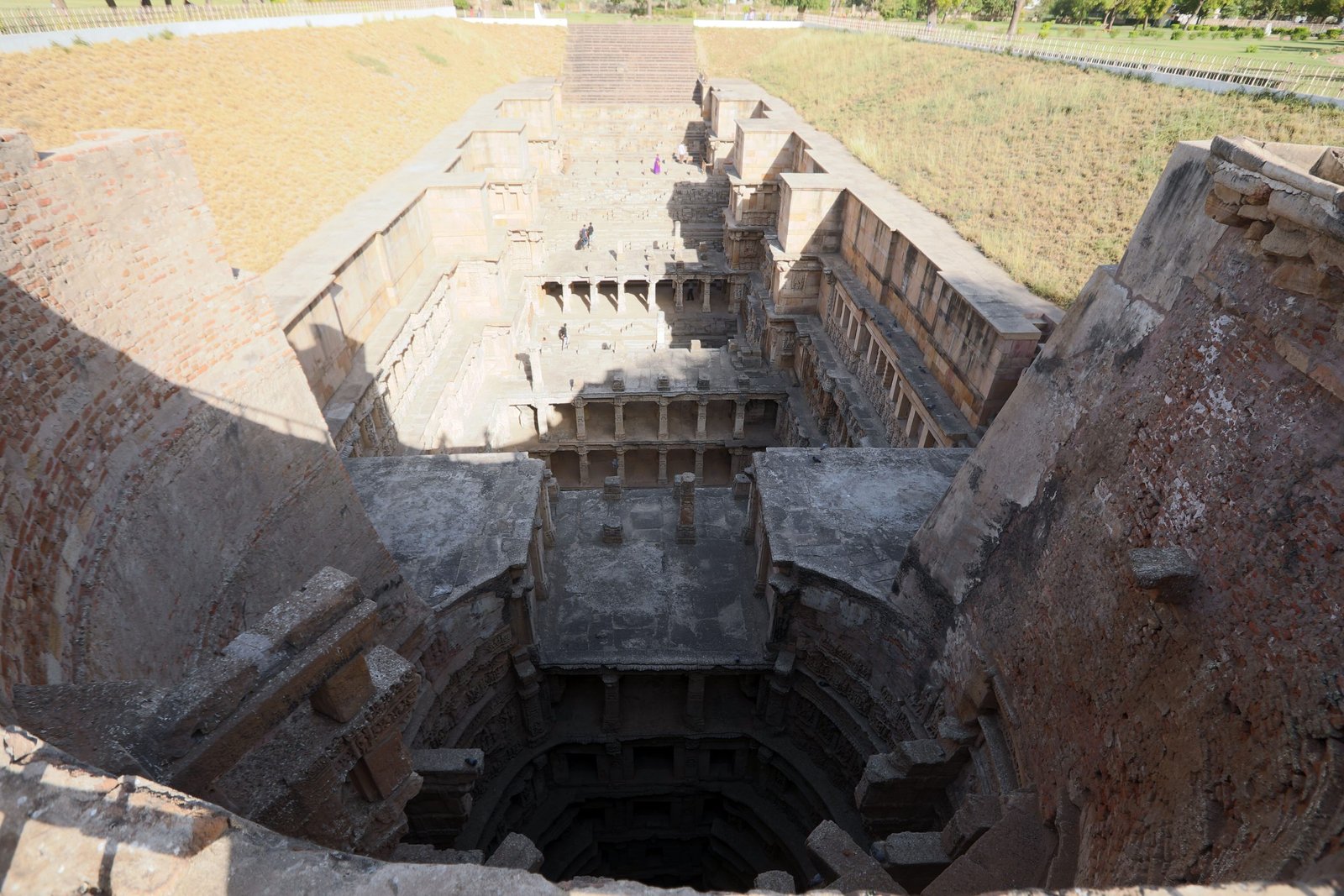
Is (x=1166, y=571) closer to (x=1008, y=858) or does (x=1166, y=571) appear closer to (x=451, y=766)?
(x=1008, y=858)

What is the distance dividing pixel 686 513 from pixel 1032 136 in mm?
21033

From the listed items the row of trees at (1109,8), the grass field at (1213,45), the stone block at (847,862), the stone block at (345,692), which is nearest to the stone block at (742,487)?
the stone block at (847,862)

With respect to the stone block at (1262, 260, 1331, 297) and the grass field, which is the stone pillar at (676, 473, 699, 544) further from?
the grass field

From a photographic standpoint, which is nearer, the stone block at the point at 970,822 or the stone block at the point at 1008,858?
the stone block at the point at 1008,858

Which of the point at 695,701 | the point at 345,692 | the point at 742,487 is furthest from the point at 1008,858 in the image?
the point at 742,487

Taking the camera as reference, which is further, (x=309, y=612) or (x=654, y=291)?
(x=654, y=291)

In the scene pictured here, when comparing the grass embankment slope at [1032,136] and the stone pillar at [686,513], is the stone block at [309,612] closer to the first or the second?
the stone pillar at [686,513]

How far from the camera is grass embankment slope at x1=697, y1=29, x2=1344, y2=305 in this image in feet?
57.9

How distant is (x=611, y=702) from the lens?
508 inches

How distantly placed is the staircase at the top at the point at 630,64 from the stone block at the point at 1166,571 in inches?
1814

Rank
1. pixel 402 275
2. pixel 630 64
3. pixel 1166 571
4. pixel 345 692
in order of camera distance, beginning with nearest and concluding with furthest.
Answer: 1. pixel 345 692
2. pixel 1166 571
3. pixel 402 275
4. pixel 630 64

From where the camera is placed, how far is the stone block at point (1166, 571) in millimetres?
5418

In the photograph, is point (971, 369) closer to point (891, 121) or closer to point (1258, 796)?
point (1258, 796)

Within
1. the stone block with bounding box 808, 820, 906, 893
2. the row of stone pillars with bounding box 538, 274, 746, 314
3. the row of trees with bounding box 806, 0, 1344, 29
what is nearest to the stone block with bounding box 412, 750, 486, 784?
the stone block with bounding box 808, 820, 906, 893
